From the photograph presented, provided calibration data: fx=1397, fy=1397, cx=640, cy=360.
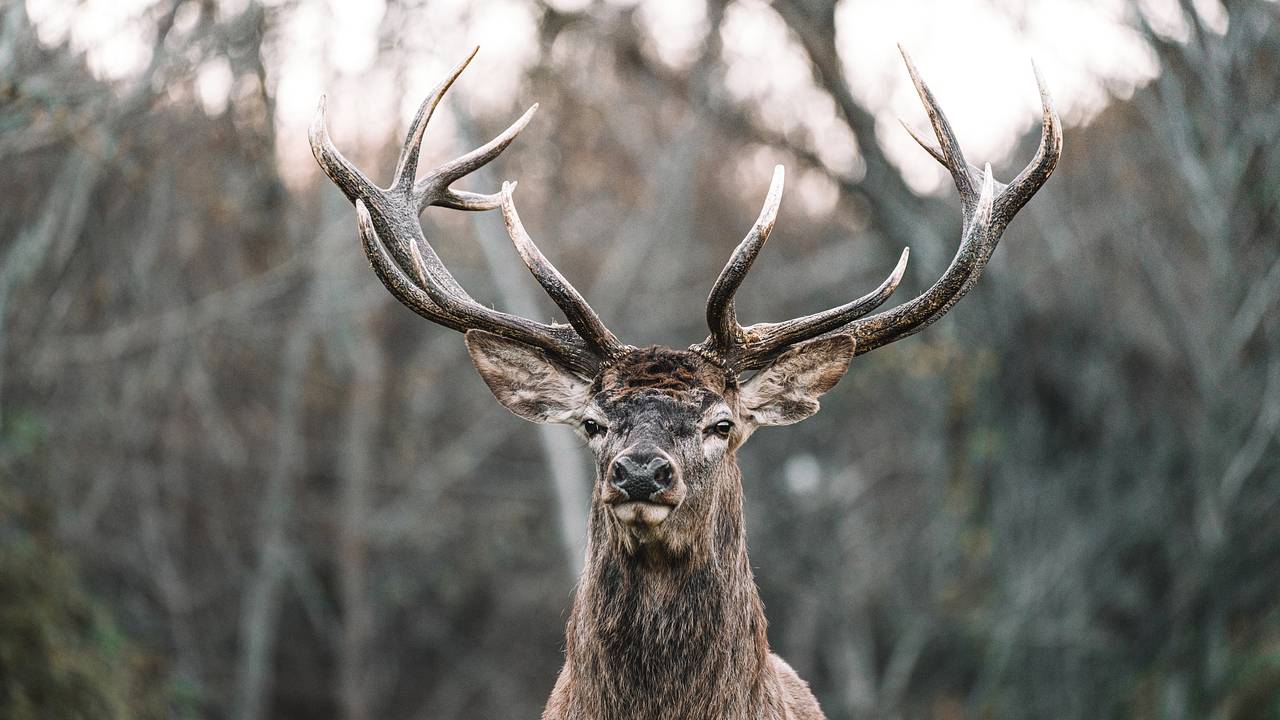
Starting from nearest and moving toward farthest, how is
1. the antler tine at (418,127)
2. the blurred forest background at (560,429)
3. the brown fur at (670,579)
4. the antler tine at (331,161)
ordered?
the brown fur at (670,579)
the antler tine at (331,161)
the antler tine at (418,127)
the blurred forest background at (560,429)

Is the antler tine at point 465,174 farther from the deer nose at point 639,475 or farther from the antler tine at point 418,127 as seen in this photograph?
the deer nose at point 639,475

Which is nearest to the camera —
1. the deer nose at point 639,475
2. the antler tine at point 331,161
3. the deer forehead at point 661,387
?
the deer nose at point 639,475

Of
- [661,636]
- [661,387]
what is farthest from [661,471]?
[661,636]

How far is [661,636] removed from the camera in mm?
4789

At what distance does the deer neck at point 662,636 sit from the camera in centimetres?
477

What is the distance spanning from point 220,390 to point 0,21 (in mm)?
9731

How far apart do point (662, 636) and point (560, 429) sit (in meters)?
8.70

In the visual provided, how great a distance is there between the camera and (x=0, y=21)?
781cm

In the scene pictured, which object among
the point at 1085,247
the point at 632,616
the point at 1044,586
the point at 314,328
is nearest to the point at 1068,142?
the point at 1085,247

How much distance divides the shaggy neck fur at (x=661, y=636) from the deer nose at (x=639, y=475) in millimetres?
339

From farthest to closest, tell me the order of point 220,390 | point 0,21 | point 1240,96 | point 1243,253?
point 220,390 → point 1243,253 → point 1240,96 → point 0,21

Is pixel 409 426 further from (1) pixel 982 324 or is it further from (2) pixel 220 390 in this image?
(1) pixel 982 324

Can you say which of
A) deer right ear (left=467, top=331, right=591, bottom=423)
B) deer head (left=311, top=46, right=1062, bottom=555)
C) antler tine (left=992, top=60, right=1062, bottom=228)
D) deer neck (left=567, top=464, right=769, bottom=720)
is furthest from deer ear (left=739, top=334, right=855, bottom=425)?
antler tine (left=992, top=60, right=1062, bottom=228)

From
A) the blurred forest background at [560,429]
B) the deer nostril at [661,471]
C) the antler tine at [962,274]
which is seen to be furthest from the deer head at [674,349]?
the blurred forest background at [560,429]
